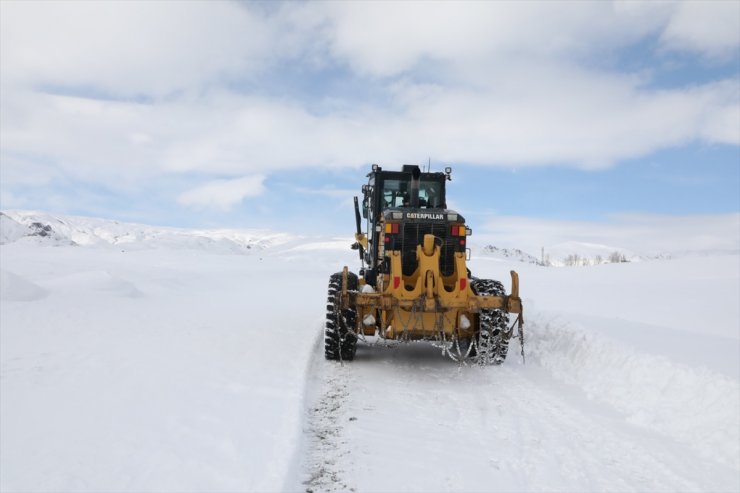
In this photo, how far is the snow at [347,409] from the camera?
3979 millimetres

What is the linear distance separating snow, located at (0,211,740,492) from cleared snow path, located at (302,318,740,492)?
0.8 inches

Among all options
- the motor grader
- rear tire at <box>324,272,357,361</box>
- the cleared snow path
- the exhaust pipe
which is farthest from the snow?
the exhaust pipe

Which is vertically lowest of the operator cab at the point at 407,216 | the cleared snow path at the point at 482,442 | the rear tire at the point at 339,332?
the cleared snow path at the point at 482,442

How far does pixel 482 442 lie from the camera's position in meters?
4.81

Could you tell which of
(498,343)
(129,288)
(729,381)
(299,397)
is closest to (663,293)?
(498,343)

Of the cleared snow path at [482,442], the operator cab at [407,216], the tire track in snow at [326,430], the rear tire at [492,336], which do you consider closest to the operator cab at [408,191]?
the operator cab at [407,216]

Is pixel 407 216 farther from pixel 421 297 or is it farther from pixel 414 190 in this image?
pixel 421 297

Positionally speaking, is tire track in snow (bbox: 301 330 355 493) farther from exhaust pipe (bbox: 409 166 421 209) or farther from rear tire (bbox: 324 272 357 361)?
exhaust pipe (bbox: 409 166 421 209)

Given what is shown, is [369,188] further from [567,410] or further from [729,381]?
[729,381]

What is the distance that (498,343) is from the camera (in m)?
7.63

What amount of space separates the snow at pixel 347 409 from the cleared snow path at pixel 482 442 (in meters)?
0.02

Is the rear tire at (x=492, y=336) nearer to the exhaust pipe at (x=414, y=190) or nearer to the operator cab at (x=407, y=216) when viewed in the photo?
the operator cab at (x=407, y=216)

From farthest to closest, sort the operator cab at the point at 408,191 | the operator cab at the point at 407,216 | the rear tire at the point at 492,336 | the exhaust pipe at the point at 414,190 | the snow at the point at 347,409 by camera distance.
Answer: the operator cab at the point at 408,191, the exhaust pipe at the point at 414,190, the operator cab at the point at 407,216, the rear tire at the point at 492,336, the snow at the point at 347,409

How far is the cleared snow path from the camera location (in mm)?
4066
